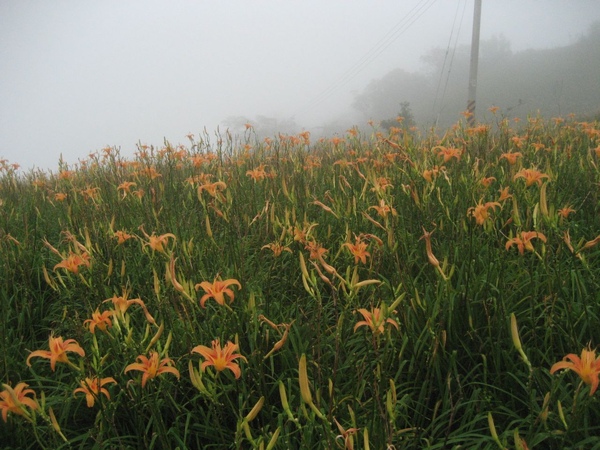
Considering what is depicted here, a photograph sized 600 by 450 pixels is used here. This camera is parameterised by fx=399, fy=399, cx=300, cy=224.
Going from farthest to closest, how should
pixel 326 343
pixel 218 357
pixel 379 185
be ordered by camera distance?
1. pixel 379 185
2. pixel 326 343
3. pixel 218 357

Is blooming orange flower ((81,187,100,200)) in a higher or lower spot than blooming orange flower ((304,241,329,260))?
higher

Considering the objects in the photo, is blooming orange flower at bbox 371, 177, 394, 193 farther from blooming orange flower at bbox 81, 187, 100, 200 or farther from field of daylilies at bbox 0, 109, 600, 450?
blooming orange flower at bbox 81, 187, 100, 200

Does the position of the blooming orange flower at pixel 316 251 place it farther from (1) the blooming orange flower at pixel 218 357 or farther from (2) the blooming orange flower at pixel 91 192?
(2) the blooming orange flower at pixel 91 192

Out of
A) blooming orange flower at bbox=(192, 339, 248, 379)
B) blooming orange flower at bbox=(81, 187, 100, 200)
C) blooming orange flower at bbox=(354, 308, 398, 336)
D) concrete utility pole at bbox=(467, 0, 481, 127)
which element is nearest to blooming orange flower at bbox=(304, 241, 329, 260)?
blooming orange flower at bbox=(354, 308, 398, 336)

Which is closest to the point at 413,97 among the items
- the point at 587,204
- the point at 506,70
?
the point at 506,70

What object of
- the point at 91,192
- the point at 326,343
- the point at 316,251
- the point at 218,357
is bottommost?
the point at 326,343

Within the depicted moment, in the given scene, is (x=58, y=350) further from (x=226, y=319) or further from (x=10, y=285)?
(x=10, y=285)

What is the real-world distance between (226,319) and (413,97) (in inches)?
2767

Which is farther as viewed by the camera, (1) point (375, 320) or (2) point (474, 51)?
(2) point (474, 51)

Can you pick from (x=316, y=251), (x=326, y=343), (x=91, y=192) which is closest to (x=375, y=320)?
(x=316, y=251)

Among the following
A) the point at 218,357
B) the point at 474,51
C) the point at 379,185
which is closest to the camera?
the point at 218,357

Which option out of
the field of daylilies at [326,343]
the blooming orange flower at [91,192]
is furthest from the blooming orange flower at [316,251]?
the blooming orange flower at [91,192]

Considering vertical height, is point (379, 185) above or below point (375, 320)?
above

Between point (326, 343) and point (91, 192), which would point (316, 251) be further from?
point (91, 192)
